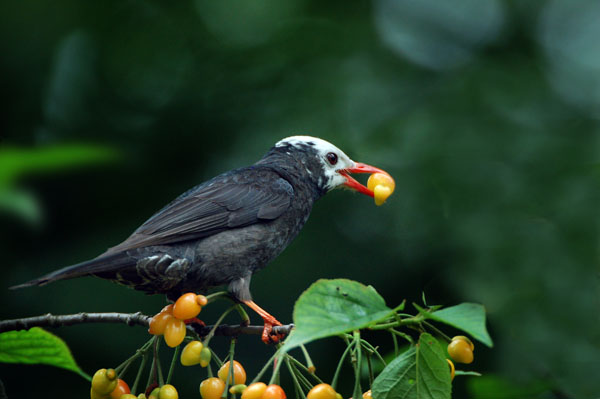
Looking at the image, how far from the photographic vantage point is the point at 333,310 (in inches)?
65.1

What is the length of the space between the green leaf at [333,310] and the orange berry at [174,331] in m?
0.70

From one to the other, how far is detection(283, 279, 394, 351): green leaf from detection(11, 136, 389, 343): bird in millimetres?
902

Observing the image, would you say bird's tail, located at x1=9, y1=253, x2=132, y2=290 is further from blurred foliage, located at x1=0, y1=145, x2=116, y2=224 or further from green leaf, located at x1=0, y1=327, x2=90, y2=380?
blurred foliage, located at x1=0, y1=145, x2=116, y2=224

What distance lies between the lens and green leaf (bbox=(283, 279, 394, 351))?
1.53 metres

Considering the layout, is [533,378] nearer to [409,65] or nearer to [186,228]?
[186,228]

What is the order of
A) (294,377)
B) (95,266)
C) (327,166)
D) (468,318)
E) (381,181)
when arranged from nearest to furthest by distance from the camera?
(468,318) < (294,377) < (95,266) < (381,181) < (327,166)

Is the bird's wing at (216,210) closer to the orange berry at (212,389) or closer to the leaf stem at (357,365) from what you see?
the orange berry at (212,389)

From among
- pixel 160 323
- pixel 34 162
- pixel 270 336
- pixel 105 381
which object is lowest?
pixel 270 336

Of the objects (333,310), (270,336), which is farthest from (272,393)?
(270,336)

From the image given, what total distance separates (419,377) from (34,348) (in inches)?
48.0

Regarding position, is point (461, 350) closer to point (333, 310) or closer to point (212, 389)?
point (333, 310)

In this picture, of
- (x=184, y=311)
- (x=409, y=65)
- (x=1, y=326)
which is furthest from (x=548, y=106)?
(x=1, y=326)

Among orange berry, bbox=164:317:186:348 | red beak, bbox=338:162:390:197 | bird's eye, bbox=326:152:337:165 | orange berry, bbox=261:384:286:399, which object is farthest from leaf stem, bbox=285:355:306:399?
bird's eye, bbox=326:152:337:165

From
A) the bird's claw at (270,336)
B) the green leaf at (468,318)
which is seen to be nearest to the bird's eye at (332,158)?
the bird's claw at (270,336)
